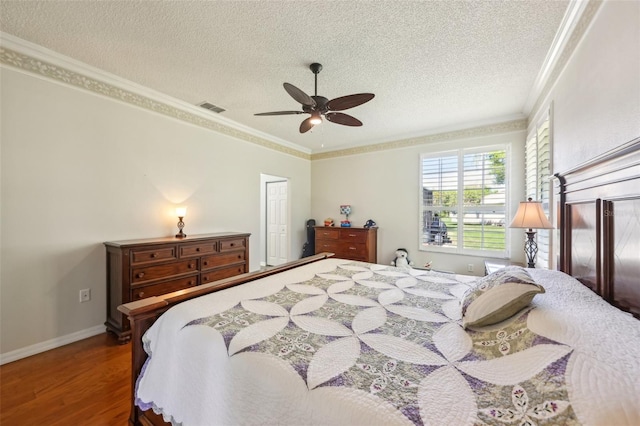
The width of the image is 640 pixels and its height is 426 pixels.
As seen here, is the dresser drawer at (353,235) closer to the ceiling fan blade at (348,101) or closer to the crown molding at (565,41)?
the ceiling fan blade at (348,101)

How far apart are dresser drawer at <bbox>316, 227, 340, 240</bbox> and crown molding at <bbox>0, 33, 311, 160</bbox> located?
2363 millimetres

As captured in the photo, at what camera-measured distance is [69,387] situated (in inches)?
74.7

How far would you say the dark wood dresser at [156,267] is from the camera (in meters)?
2.58

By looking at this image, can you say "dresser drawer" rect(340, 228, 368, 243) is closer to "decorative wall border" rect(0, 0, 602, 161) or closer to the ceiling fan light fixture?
"decorative wall border" rect(0, 0, 602, 161)

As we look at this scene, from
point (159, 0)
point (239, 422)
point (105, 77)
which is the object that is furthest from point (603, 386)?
point (105, 77)

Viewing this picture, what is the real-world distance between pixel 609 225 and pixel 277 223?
17.3 ft

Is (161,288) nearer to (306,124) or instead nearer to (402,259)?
(306,124)

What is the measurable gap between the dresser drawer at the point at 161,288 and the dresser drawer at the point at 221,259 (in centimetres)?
20

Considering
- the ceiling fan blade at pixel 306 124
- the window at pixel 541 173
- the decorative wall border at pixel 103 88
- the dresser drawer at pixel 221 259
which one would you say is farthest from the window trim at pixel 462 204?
the decorative wall border at pixel 103 88

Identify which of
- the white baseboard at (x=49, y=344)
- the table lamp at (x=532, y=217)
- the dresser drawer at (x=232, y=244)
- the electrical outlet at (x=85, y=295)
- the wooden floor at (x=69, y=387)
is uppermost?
the table lamp at (x=532, y=217)

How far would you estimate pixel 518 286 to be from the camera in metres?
1.19

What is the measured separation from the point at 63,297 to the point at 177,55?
8.43ft

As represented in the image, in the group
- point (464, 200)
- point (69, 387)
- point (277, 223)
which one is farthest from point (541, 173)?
point (69, 387)

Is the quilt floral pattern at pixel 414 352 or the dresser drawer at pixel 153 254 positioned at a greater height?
the dresser drawer at pixel 153 254
